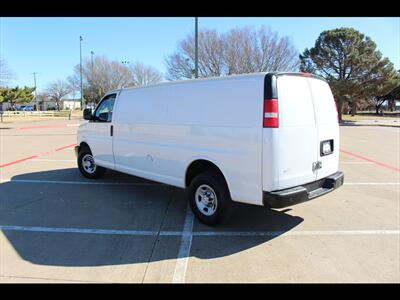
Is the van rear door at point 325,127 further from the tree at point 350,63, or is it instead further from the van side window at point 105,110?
the tree at point 350,63

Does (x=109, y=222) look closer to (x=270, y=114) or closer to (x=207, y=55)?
(x=270, y=114)

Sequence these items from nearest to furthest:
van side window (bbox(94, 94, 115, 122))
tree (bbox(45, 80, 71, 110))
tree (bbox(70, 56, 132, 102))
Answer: van side window (bbox(94, 94, 115, 122))
tree (bbox(70, 56, 132, 102))
tree (bbox(45, 80, 71, 110))

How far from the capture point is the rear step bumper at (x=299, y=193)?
4.00 metres

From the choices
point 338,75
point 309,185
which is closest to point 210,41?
point 338,75

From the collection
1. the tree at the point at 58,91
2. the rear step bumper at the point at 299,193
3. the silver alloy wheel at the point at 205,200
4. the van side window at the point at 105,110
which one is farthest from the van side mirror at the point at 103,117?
the tree at the point at 58,91

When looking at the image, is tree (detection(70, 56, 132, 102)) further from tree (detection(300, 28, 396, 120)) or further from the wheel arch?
the wheel arch

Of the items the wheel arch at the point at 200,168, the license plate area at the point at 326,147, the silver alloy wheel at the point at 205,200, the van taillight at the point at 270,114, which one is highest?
the van taillight at the point at 270,114

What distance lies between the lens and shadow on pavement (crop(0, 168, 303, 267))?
12.7 feet

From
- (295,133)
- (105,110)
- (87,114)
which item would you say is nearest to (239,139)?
(295,133)

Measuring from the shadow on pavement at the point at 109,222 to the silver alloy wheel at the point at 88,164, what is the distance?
28.3 inches

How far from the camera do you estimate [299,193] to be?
4160 mm

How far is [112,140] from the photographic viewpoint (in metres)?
6.65

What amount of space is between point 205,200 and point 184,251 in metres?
1.02

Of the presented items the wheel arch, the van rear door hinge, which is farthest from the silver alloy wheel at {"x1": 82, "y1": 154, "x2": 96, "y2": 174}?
the van rear door hinge
